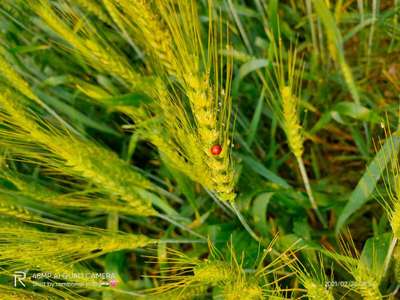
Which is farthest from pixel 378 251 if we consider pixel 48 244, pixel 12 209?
pixel 12 209

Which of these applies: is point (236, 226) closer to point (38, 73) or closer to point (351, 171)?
point (351, 171)

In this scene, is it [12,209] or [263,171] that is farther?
[263,171]

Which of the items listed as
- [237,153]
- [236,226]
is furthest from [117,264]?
[237,153]

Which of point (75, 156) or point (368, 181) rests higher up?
point (75, 156)

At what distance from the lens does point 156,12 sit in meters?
0.85

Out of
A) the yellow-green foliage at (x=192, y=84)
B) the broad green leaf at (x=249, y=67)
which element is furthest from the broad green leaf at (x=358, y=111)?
the yellow-green foliage at (x=192, y=84)

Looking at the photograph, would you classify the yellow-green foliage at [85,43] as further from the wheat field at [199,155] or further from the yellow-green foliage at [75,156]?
the yellow-green foliage at [75,156]

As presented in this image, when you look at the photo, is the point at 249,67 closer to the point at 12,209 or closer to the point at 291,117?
the point at 291,117

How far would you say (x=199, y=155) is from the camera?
35.3 inches

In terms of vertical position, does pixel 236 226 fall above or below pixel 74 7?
below

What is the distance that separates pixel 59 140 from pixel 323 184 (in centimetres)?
75

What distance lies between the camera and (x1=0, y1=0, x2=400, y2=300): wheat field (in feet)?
2.95

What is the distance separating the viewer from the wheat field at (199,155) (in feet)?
2.95

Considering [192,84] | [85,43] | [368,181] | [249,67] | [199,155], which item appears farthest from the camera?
[249,67]
